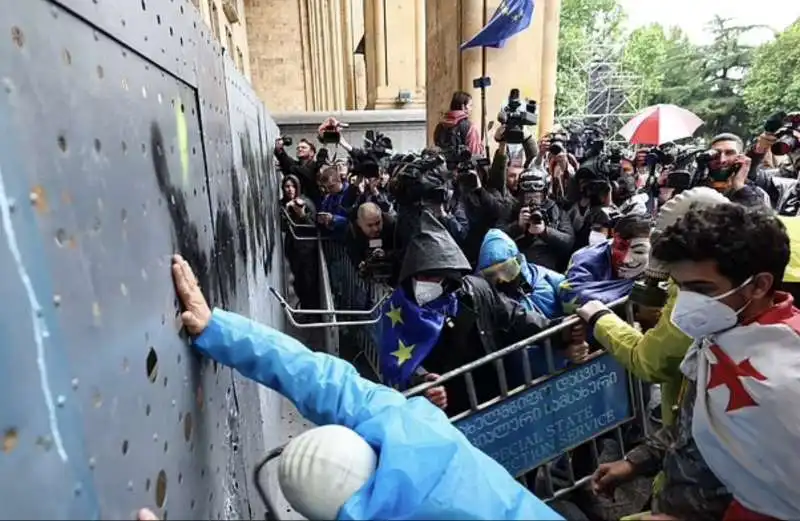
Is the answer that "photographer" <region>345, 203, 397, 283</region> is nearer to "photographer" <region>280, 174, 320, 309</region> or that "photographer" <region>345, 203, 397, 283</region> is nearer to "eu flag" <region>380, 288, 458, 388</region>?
"eu flag" <region>380, 288, 458, 388</region>

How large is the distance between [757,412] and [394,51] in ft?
47.0

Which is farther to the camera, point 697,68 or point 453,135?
point 697,68

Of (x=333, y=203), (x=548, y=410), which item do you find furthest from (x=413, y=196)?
(x=333, y=203)

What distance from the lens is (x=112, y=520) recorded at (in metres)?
0.85

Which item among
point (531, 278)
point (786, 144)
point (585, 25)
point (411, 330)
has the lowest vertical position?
point (411, 330)

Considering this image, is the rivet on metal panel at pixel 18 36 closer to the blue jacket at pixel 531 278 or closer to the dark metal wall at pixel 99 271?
the dark metal wall at pixel 99 271

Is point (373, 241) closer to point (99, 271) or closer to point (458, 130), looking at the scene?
point (458, 130)

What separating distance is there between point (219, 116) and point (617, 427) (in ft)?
7.80

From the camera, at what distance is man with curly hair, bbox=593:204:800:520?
1425 millimetres

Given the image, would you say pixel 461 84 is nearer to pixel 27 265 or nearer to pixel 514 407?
pixel 514 407

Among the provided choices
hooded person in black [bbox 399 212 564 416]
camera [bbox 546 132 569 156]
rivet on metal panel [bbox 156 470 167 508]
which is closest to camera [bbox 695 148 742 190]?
hooded person in black [bbox 399 212 564 416]

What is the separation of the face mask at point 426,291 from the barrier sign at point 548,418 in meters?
0.54

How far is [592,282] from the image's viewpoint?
2.80m

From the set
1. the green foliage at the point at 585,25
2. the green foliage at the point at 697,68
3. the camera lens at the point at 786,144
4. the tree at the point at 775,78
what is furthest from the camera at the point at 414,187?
the green foliage at the point at 585,25
